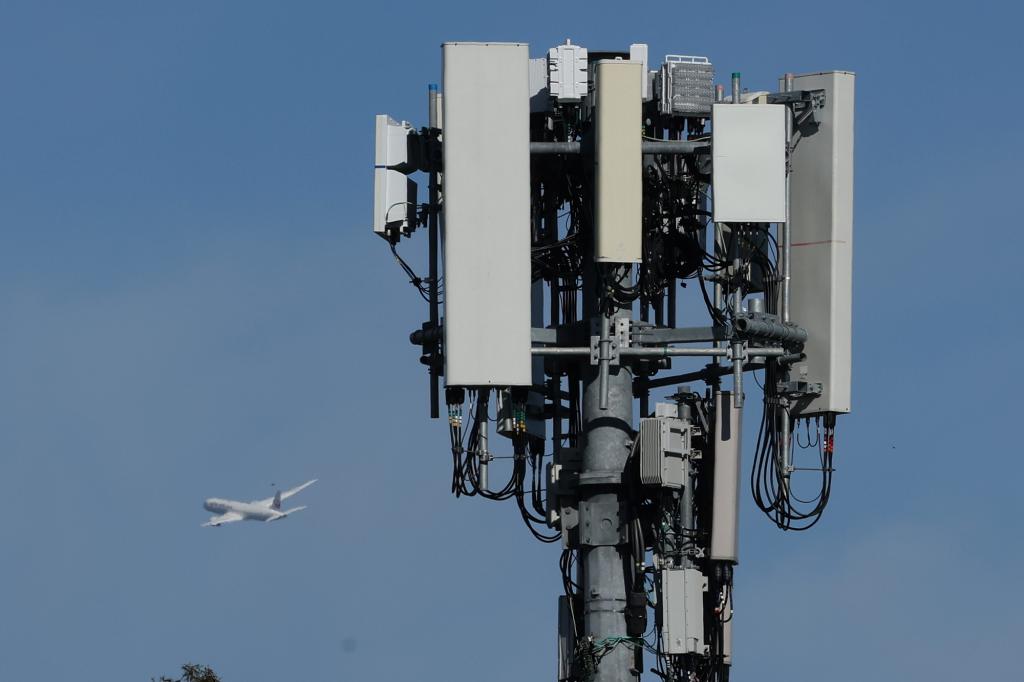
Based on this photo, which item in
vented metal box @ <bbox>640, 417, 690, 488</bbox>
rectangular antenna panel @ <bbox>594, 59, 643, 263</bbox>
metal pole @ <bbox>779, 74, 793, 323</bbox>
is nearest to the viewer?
rectangular antenna panel @ <bbox>594, 59, 643, 263</bbox>

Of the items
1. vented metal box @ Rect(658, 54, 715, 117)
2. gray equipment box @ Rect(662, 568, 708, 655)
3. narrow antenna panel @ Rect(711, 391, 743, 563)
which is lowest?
gray equipment box @ Rect(662, 568, 708, 655)

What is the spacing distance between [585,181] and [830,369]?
672 centimetres

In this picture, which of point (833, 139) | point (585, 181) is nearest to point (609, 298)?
point (585, 181)

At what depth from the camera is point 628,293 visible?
55.2 metres

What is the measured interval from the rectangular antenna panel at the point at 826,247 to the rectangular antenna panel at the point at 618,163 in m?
5.00

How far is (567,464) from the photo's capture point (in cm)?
5669

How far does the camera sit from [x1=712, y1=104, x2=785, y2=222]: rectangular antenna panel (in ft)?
178

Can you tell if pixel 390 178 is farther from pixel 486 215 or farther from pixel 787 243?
pixel 787 243

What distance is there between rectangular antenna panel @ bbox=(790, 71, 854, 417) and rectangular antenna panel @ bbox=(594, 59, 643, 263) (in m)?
5.00

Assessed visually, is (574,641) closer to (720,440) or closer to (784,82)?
(720,440)

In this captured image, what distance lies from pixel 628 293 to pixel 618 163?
114 inches

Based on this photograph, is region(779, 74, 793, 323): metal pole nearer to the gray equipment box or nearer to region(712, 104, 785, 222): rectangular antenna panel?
region(712, 104, 785, 222): rectangular antenna panel

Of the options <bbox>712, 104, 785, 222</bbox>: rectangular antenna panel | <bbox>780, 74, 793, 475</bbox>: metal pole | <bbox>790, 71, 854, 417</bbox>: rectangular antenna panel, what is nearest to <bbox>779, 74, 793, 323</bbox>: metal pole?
<bbox>780, 74, 793, 475</bbox>: metal pole

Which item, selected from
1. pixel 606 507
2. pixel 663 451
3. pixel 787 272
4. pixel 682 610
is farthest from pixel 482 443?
pixel 787 272
